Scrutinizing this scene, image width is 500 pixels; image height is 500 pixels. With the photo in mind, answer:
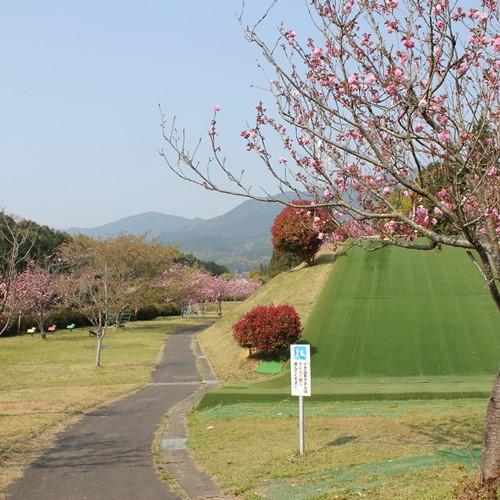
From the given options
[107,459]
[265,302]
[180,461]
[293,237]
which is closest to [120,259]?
[293,237]

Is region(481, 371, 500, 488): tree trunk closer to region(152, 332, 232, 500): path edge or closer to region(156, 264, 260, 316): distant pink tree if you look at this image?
region(152, 332, 232, 500): path edge

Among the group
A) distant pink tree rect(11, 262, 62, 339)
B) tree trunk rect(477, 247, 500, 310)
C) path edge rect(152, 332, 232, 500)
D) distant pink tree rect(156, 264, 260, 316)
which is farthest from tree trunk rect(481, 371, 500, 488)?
distant pink tree rect(156, 264, 260, 316)

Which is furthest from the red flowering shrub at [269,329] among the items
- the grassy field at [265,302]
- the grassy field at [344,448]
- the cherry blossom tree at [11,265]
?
the cherry blossom tree at [11,265]

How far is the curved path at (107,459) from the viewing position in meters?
9.30

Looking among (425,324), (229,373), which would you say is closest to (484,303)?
(425,324)

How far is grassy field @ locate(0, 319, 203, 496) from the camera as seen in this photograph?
46.2 ft

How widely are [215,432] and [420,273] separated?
2086cm

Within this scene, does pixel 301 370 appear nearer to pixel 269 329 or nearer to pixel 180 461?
pixel 180 461

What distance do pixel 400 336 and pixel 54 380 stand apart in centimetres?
1392

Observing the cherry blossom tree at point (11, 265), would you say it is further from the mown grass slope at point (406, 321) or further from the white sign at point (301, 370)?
the mown grass slope at point (406, 321)

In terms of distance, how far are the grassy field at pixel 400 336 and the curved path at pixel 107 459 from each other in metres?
2.50

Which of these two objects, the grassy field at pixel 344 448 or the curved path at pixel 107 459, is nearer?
the grassy field at pixel 344 448

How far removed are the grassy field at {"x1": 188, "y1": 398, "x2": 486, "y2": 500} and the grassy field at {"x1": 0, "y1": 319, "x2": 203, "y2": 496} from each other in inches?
136

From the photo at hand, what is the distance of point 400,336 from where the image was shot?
24.5 m
